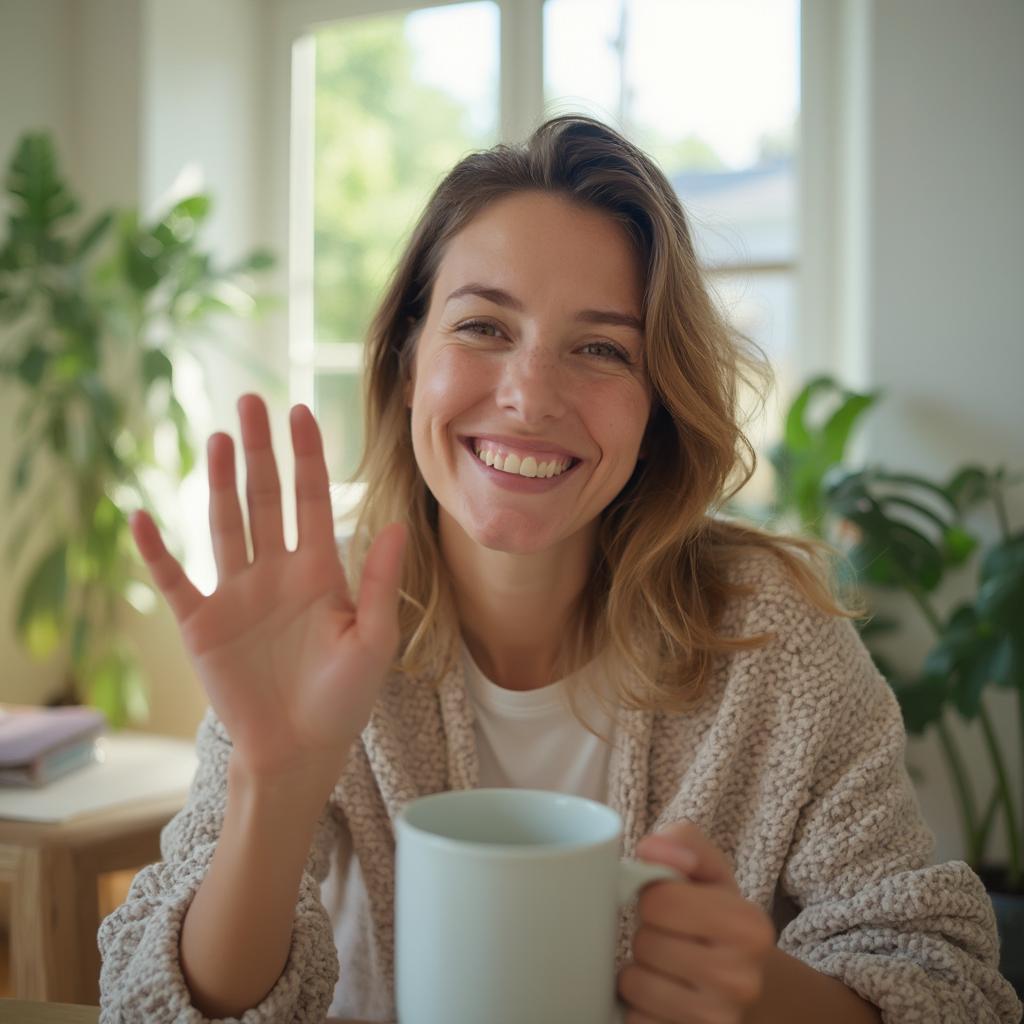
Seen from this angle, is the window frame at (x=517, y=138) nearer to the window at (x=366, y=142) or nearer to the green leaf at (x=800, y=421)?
the window at (x=366, y=142)

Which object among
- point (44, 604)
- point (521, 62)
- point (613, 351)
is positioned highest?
point (521, 62)

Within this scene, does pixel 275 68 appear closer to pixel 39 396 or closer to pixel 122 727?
pixel 39 396

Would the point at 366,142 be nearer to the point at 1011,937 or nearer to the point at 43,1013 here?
the point at 1011,937

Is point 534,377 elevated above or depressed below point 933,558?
above

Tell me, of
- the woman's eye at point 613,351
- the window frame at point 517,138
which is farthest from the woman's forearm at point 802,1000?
the window frame at point 517,138

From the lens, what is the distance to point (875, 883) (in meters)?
0.86

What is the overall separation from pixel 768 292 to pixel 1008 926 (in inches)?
69.5

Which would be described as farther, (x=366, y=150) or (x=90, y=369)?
(x=366, y=150)

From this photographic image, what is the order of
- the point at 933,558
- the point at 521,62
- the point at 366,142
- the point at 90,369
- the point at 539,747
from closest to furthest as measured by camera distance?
the point at 539,747 → the point at 933,558 → the point at 90,369 → the point at 521,62 → the point at 366,142

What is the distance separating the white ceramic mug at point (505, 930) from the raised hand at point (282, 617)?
0.57 feet

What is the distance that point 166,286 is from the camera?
2904 mm

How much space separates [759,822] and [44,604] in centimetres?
223

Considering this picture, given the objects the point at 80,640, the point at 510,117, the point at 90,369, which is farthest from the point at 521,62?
the point at 80,640

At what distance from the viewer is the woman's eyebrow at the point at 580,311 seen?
974 mm
